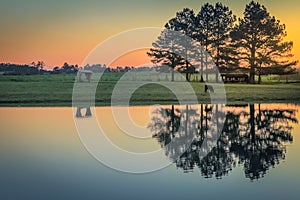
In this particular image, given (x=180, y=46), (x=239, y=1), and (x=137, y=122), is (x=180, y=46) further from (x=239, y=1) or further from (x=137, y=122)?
(x=137, y=122)

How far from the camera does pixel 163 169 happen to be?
1180 cm

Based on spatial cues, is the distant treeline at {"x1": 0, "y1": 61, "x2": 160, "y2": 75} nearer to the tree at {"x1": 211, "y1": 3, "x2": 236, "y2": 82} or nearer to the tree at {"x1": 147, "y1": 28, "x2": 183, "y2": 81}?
the tree at {"x1": 147, "y1": 28, "x2": 183, "y2": 81}

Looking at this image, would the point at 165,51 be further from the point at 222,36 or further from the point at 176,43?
the point at 222,36

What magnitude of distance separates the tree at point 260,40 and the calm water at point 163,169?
39.3m

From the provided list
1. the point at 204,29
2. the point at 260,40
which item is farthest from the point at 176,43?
the point at 260,40

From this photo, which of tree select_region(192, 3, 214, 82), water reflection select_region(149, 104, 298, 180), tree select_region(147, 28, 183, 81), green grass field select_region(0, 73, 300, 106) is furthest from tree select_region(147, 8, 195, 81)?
water reflection select_region(149, 104, 298, 180)

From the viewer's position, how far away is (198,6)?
216ft

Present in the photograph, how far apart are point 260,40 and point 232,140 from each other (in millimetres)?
45893

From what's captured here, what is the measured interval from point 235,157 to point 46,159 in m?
6.17

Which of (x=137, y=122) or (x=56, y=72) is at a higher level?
(x=56, y=72)

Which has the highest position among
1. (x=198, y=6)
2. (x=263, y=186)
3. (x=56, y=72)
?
(x=198, y=6)

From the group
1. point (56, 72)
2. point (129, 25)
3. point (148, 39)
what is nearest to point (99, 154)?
point (129, 25)

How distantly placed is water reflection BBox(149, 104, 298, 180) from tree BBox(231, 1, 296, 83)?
3588cm

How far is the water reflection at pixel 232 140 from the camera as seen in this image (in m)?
11.9
